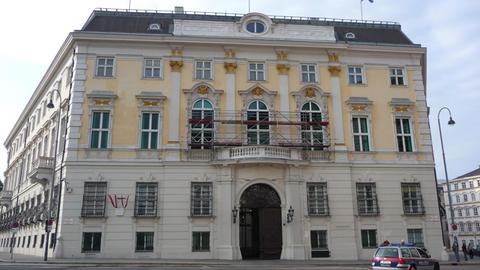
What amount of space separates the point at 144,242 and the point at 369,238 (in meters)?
15.8

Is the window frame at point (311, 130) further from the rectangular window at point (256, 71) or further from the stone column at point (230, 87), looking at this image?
the stone column at point (230, 87)

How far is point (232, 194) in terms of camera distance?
3045 cm

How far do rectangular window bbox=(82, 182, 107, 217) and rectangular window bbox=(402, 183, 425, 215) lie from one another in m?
21.5

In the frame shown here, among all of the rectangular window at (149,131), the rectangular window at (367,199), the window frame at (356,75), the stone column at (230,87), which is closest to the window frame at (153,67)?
the rectangular window at (149,131)

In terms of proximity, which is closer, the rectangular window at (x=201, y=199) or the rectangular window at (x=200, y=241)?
the rectangular window at (x=200, y=241)

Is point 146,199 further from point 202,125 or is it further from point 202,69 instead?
point 202,69

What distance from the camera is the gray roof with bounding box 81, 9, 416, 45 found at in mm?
34244

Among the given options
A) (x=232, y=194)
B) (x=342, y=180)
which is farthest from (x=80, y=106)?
(x=342, y=180)

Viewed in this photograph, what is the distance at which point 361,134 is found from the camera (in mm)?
33406

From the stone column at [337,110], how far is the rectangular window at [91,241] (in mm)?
17557

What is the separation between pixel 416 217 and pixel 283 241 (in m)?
10.0

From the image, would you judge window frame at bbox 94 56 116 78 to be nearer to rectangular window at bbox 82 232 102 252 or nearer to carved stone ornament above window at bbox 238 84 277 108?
carved stone ornament above window at bbox 238 84 277 108

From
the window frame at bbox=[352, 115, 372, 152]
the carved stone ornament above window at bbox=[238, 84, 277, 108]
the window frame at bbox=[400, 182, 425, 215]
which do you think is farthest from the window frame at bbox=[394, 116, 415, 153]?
the carved stone ornament above window at bbox=[238, 84, 277, 108]

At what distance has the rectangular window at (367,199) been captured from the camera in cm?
3172
